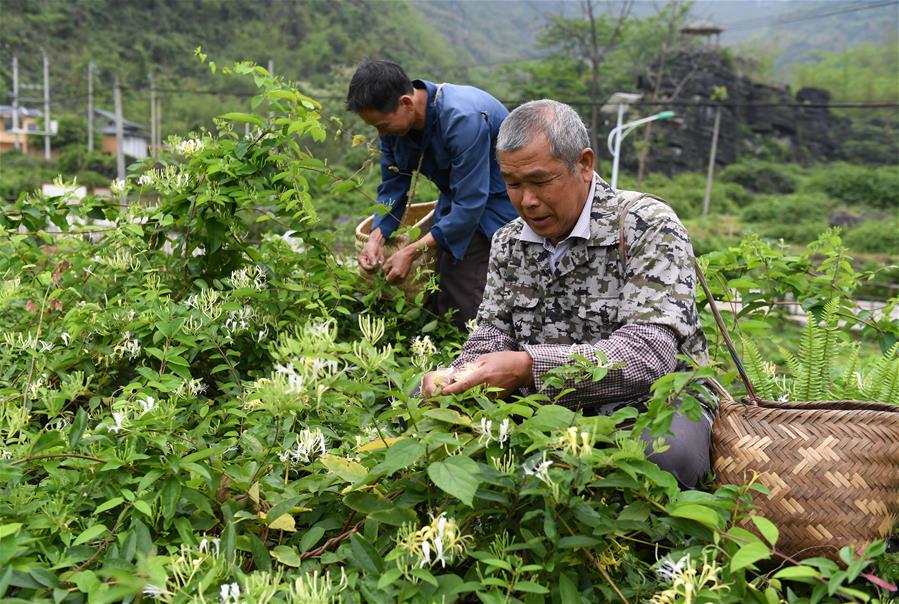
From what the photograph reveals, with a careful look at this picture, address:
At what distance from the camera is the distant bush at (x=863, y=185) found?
37.8 m

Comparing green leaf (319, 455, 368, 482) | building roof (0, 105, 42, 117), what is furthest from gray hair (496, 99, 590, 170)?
building roof (0, 105, 42, 117)

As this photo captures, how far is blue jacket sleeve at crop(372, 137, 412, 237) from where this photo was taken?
3328mm

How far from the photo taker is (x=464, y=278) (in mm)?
3215

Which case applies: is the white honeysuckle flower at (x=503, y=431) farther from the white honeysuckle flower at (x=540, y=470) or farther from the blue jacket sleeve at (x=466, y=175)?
the blue jacket sleeve at (x=466, y=175)

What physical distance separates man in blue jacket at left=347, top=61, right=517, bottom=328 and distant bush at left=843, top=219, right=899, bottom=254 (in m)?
28.0

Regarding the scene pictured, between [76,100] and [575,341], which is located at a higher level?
[575,341]

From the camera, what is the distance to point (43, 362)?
2.19 meters

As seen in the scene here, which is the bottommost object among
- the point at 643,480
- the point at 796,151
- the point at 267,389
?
the point at 796,151

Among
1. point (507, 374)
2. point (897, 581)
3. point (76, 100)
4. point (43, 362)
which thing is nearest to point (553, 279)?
point (507, 374)

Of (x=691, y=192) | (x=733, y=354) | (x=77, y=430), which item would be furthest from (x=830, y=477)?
(x=691, y=192)

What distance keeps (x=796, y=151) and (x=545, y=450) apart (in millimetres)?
50594

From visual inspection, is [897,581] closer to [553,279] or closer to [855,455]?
[855,455]

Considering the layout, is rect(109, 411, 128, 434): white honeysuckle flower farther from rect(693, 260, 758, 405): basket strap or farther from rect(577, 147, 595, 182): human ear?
rect(693, 260, 758, 405): basket strap

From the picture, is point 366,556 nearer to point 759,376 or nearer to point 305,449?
point 305,449
